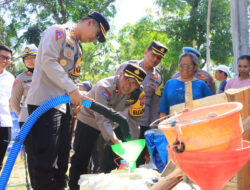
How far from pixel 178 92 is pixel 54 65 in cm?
180

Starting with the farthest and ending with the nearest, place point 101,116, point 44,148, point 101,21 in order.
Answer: point 101,116 → point 101,21 → point 44,148

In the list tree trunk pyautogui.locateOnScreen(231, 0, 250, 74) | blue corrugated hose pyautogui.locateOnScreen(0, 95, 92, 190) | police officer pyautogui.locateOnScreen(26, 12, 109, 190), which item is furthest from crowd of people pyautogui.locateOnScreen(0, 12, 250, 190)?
tree trunk pyautogui.locateOnScreen(231, 0, 250, 74)

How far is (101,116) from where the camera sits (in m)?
3.22

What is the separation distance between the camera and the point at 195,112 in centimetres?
138

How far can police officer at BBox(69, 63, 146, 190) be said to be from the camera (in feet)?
10.5

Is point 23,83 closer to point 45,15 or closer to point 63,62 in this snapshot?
point 63,62

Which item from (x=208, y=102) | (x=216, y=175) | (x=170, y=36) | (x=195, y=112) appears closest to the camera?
(x=216, y=175)

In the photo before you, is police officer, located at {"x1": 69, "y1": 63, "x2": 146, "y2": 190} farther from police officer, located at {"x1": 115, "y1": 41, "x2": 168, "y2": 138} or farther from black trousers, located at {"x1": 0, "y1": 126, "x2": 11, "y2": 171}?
black trousers, located at {"x1": 0, "y1": 126, "x2": 11, "y2": 171}

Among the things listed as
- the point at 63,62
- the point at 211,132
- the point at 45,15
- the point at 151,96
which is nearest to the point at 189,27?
the point at 45,15

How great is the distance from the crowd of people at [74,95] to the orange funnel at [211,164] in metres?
0.36

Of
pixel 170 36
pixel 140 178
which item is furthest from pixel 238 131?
pixel 170 36

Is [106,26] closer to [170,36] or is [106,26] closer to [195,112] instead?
[195,112]

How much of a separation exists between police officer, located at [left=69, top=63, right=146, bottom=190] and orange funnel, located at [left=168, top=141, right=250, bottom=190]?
2016 millimetres

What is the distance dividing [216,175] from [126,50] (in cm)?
3370
